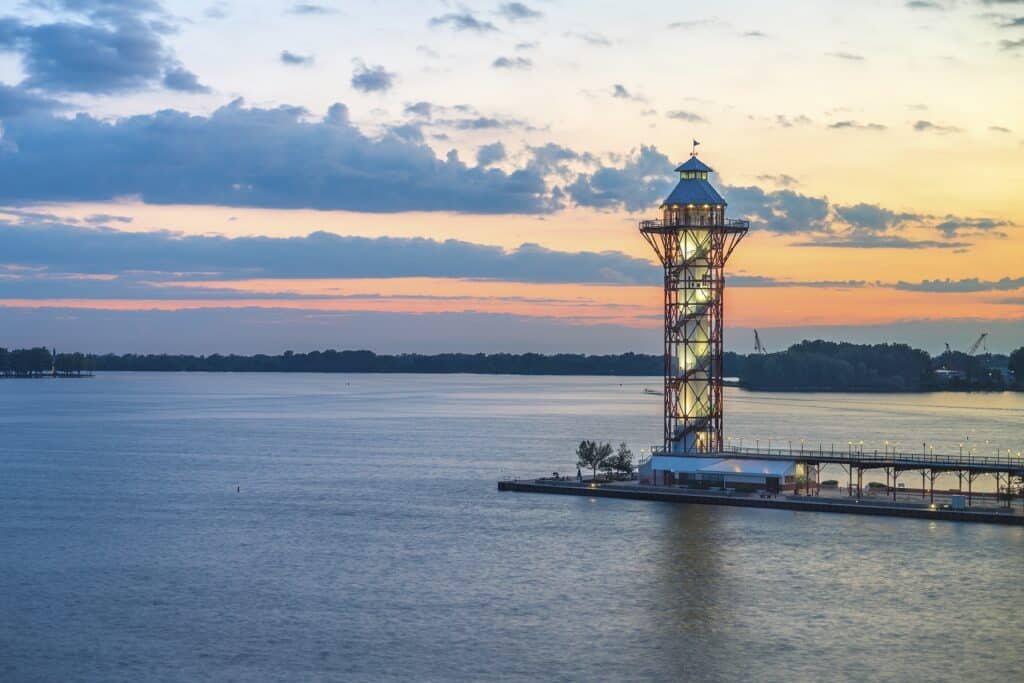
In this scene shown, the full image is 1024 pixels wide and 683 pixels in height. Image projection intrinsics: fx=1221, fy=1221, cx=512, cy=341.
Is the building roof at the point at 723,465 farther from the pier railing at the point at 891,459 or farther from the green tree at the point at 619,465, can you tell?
the green tree at the point at 619,465

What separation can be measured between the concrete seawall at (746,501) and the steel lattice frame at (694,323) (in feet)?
18.8

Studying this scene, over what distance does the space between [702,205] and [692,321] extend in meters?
8.63

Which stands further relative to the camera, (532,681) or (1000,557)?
(1000,557)

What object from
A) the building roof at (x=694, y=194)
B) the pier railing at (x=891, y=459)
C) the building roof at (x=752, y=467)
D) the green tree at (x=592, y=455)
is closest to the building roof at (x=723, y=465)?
the building roof at (x=752, y=467)

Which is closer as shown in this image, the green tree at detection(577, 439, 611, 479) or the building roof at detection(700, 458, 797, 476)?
the building roof at detection(700, 458, 797, 476)

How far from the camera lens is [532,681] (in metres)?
46.2

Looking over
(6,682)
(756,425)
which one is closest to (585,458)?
(6,682)

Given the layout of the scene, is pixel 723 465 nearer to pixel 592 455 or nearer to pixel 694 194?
pixel 592 455

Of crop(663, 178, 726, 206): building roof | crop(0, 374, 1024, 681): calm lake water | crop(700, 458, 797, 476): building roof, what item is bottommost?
crop(0, 374, 1024, 681): calm lake water

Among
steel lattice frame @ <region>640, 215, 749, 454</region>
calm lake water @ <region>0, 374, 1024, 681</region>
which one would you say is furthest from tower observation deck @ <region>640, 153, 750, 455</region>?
calm lake water @ <region>0, 374, 1024, 681</region>

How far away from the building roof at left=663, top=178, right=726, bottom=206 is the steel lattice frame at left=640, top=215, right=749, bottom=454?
4.41ft

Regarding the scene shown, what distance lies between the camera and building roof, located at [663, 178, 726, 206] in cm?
9056

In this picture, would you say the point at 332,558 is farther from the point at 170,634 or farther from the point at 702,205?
the point at 702,205

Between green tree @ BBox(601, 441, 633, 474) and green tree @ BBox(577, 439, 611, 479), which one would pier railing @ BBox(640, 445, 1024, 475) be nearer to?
green tree @ BBox(601, 441, 633, 474)
